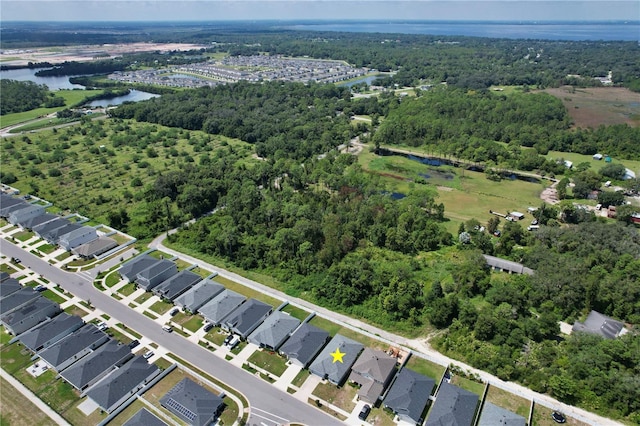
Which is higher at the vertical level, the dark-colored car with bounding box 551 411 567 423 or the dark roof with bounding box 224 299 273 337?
the dark roof with bounding box 224 299 273 337

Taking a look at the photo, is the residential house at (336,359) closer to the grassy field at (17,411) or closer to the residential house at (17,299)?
the grassy field at (17,411)

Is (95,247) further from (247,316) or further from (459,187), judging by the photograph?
(459,187)


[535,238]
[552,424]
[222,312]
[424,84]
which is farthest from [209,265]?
[424,84]

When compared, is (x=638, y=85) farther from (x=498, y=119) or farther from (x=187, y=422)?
(x=187, y=422)

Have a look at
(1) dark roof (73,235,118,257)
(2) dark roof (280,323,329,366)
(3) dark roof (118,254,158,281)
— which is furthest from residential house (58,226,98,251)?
(2) dark roof (280,323,329,366)

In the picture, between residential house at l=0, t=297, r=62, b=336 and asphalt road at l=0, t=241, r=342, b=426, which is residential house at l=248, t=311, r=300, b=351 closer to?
asphalt road at l=0, t=241, r=342, b=426

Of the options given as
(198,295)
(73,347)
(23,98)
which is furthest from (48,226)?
(23,98)
